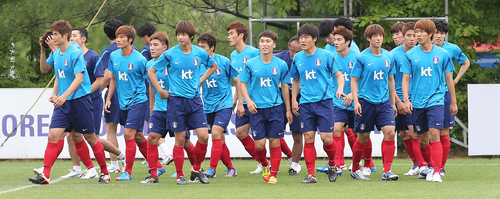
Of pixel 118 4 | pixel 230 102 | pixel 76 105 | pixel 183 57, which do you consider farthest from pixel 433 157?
pixel 118 4

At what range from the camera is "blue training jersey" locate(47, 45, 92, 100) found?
24.0 ft

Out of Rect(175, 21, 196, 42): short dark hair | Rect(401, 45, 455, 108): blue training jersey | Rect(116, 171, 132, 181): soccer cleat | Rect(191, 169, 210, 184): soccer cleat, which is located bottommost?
Rect(116, 171, 132, 181): soccer cleat

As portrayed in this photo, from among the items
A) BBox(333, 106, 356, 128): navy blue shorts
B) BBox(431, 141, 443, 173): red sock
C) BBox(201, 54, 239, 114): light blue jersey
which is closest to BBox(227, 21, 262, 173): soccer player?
BBox(201, 54, 239, 114): light blue jersey

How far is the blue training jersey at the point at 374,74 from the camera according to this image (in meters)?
7.75

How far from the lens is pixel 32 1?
13.2 meters

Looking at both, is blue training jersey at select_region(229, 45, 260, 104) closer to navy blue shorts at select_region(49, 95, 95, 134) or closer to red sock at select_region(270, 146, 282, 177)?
red sock at select_region(270, 146, 282, 177)

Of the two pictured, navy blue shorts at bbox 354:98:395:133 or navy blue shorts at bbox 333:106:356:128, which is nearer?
navy blue shorts at bbox 354:98:395:133

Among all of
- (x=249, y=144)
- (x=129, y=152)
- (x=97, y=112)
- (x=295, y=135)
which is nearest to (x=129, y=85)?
(x=97, y=112)

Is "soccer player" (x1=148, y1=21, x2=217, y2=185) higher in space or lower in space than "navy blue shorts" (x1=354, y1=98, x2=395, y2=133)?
higher

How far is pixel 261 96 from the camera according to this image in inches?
296

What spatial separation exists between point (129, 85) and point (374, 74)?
3.01 metres

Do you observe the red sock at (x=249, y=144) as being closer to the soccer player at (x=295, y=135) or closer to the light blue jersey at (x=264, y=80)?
the soccer player at (x=295, y=135)

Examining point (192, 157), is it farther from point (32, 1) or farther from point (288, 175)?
point (32, 1)

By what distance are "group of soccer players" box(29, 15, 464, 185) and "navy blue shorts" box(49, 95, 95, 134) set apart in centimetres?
1
